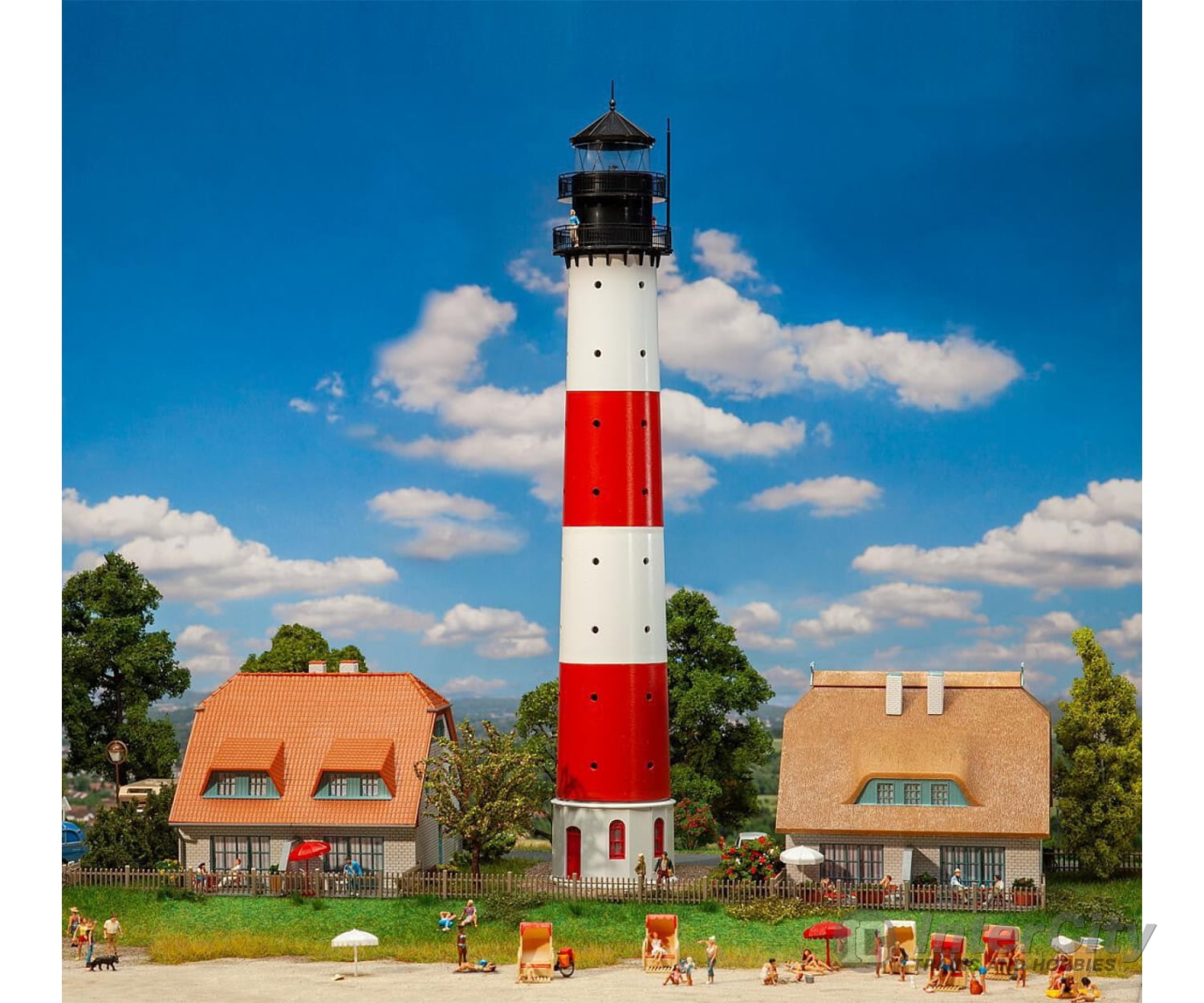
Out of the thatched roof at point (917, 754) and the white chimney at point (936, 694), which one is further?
the white chimney at point (936, 694)

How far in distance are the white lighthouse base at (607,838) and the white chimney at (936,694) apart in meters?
5.92

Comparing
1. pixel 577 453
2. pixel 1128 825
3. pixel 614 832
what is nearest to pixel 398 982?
pixel 614 832

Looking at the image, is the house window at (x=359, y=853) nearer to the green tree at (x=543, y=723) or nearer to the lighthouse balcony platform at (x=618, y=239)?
the green tree at (x=543, y=723)

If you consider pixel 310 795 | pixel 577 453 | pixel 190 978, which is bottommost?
pixel 190 978

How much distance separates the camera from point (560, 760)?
1740 inches

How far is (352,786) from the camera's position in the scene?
44344 millimetres

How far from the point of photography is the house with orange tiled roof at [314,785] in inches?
1736

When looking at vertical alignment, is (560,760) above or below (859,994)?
above

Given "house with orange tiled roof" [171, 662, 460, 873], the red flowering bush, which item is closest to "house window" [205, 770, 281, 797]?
"house with orange tiled roof" [171, 662, 460, 873]

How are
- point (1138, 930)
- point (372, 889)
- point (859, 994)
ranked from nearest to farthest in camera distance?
point (859, 994), point (1138, 930), point (372, 889)

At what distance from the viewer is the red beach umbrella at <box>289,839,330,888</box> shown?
43312 mm

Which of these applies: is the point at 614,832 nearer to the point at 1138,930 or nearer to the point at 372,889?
the point at 372,889

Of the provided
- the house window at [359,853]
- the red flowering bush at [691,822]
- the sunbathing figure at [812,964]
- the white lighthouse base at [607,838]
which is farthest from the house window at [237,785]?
the sunbathing figure at [812,964]
